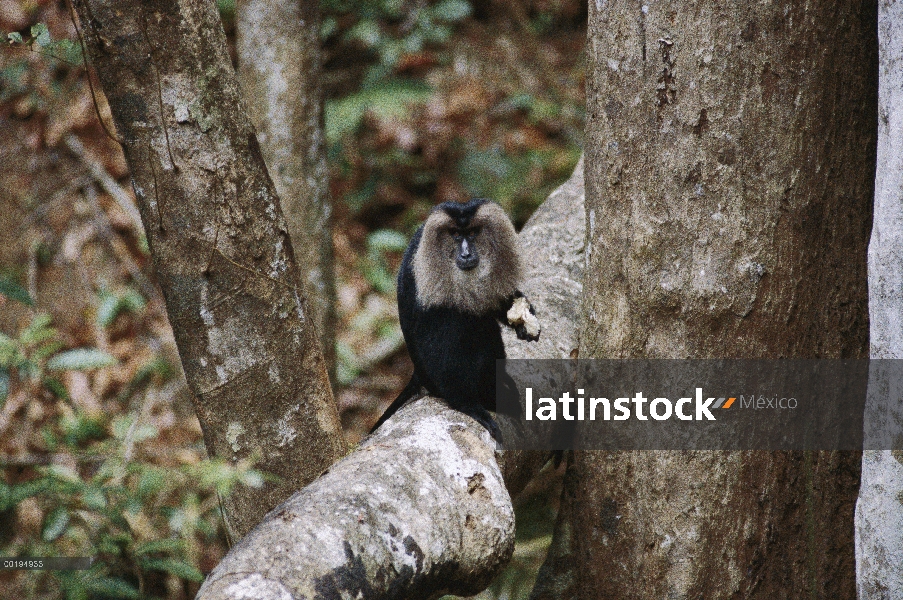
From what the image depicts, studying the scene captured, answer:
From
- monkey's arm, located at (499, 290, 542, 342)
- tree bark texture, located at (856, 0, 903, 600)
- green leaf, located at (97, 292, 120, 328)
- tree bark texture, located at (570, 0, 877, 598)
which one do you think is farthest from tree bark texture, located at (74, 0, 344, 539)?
green leaf, located at (97, 292, 120, 328)

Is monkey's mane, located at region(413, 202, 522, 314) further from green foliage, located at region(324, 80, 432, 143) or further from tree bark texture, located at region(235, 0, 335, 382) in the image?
green foliage, located at region(324, 80, 432, 143)

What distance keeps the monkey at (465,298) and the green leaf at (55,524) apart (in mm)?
1219

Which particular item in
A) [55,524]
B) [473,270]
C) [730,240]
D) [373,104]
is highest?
[373,104]

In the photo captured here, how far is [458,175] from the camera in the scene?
6680 mm

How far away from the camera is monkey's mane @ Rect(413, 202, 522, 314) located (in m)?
3.08

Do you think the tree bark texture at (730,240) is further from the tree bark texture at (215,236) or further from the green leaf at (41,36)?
the green leaf at (41,36)

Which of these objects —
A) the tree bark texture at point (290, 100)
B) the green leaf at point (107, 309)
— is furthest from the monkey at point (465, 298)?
the green leaf at point (107, 309)

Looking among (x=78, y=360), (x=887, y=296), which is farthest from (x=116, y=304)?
(x=887, y=296)

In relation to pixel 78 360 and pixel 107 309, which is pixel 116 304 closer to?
pixel 107 309

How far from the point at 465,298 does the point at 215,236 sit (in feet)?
3.79

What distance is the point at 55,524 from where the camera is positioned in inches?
108

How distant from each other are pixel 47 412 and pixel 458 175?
3661 millimetres

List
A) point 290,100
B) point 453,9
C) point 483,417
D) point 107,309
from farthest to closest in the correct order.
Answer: point 453,9 → point 107,309 → point 290,100 → point 483,417

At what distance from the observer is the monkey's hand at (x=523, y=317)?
3.20m
